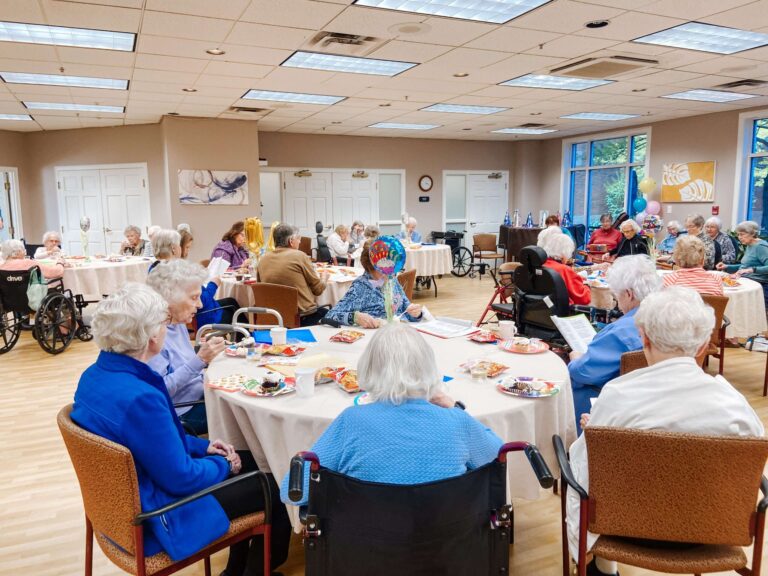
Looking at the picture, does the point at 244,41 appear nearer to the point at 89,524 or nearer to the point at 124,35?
the point at 124,35

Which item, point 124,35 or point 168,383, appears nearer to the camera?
point 168,383

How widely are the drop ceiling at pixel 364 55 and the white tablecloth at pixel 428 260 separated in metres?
2.18

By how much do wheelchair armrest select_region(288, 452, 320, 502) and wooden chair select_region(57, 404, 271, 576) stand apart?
0.33m

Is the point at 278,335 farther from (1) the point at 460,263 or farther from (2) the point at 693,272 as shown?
(1) the point at 460,263

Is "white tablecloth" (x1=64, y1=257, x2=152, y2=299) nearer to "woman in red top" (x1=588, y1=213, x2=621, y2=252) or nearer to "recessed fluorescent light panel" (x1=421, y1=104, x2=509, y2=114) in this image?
"recessed fluorescent light panel" (x1=421, y1=104, x2=509, y2=114)

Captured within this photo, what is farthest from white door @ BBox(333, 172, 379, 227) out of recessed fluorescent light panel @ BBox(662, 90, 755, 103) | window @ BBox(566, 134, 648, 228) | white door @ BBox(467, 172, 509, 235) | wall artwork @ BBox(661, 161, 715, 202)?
recessed fluorescent light panel @ BBox(662, 90, 755, 103)

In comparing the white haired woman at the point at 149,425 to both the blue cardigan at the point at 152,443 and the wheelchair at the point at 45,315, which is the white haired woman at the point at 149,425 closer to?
the blue cardigan at the point at 152,443

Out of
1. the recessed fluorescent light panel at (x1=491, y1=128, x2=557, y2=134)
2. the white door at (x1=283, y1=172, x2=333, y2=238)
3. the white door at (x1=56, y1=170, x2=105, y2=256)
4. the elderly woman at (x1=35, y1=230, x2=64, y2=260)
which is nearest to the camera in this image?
the elderly woman at (x1=35, y1=230, x2=64, y2=260)

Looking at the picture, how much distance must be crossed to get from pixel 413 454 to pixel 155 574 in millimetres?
914

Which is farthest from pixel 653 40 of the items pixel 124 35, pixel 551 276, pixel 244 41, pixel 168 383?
pixel 168 383

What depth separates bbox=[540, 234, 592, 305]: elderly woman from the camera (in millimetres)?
4730

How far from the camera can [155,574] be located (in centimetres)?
171

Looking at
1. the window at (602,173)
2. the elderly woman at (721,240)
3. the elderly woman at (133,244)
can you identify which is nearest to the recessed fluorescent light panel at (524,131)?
the window at (602,173)

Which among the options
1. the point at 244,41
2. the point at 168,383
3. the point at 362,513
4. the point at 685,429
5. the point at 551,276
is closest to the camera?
the point at 362,513
